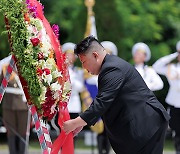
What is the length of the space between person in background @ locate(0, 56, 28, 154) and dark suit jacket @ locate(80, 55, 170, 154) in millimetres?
4475

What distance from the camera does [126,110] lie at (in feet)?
20.7

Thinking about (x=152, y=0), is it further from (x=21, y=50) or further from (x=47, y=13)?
(x=21, y=50)

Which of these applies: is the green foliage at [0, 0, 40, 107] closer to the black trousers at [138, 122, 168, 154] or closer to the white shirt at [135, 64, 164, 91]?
the black trousers at [138, 122, 168, 154]

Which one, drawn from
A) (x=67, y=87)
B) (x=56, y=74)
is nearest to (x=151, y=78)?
(x=67, y=87)

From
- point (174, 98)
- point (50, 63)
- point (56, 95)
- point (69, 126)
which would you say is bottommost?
point (174, 98)

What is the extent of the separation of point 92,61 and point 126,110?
544 mm

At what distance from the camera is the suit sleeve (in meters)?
6.09

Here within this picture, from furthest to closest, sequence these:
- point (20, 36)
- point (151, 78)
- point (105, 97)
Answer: point (151, 78) → point (20, 36) → point (105, 97)

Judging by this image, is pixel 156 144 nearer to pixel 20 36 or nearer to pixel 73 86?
pixel 20 36

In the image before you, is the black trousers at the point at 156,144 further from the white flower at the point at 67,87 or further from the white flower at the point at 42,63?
the white flower at the point at 42,63

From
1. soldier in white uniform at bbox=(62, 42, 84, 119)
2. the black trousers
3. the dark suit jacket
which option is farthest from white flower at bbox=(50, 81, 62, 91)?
soldier in white uniform at bbox=(62, 42, 84, 119)

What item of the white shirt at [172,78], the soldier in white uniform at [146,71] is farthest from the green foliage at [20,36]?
the white shirt at [172,78]

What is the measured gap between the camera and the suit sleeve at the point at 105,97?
20.0ft

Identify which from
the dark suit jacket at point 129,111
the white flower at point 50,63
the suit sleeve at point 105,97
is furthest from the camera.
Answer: the white flower at point 50,63
